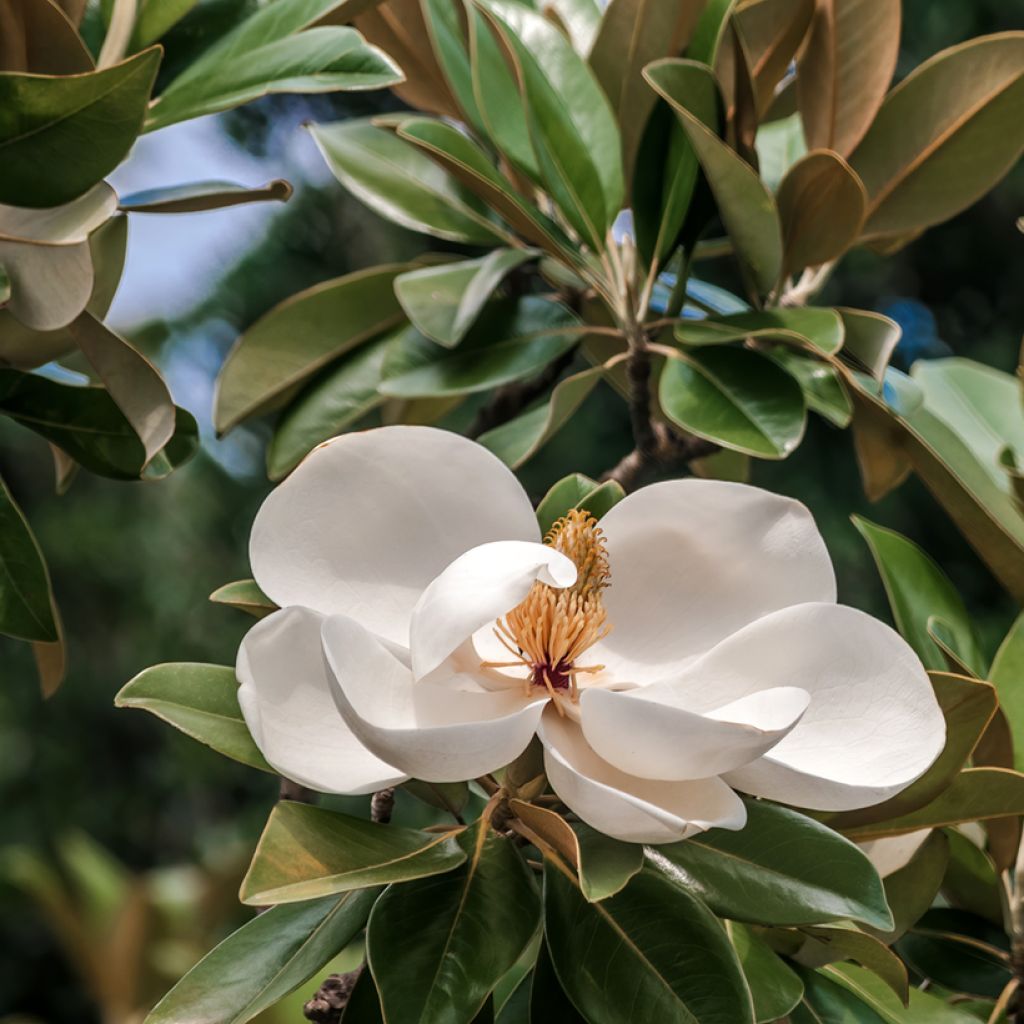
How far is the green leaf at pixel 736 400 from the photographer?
0.76 m

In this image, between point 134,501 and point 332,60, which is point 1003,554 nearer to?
point 332,60

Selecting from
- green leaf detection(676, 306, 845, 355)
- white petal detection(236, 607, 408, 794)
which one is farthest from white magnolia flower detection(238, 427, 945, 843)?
green leaf detection(676, 306, 845, 355)

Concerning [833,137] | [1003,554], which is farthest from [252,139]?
[1003,554]

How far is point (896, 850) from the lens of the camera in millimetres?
693

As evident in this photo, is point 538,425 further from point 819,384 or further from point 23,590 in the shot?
point 23,590

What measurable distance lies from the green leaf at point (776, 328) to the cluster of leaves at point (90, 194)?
0.26 meters

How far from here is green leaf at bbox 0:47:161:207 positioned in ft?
2.02

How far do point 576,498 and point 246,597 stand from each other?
18 centimetres

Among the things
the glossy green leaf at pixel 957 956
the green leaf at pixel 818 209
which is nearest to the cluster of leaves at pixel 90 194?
the green leaf at pixel 818 209

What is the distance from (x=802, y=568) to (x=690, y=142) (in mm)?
373

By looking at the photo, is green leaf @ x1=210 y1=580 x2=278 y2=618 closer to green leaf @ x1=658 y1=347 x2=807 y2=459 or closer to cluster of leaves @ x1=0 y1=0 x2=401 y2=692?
cluster of leaves @ x1=0 y1=0 x2=401 y2=692

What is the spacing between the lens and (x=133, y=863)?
4438 mm

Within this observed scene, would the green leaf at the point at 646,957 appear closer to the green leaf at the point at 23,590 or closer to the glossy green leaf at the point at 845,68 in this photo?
the green leaf at the point at 23,590

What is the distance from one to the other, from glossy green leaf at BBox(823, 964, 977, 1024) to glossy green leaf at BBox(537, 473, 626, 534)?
0.29 metres
